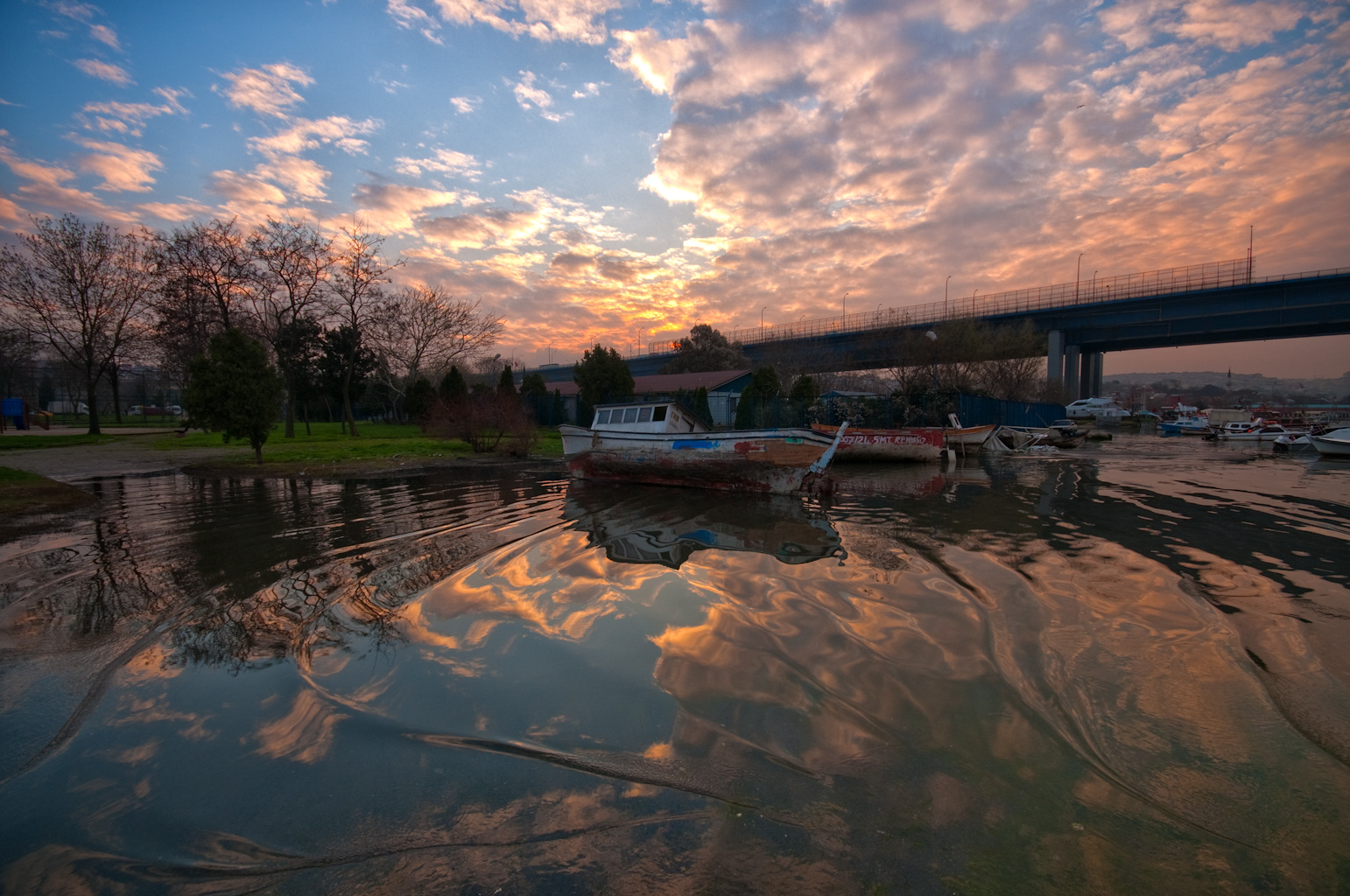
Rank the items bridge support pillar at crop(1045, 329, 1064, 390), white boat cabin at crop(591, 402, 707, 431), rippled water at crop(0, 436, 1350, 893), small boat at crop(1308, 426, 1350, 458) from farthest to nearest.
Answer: bridge support pillar at crop(1045, 329, 1064, 390)
small boat at crop(1308, 426, 1350, 458)
white boat cabin at crop(591, 402, 707, 431)
rippled water at crop(0, 436, 1350, 893)

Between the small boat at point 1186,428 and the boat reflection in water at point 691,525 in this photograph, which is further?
the small boat at point 1186,428

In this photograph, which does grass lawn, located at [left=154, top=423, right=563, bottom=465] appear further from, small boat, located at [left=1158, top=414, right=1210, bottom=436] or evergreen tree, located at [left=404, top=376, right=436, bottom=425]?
small boat, located at [left=1158, top=414, right=1210, bottom=436]

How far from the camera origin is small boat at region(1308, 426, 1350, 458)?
77.5 feet

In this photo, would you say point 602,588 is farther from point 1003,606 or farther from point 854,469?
point 854,469

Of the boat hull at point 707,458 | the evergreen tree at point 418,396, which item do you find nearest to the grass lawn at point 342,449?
the boat hull at point 707,458

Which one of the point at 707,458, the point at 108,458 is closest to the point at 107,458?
the point at 108,458

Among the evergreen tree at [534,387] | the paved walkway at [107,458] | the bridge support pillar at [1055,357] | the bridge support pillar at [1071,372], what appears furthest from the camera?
the bridge support pillar at [1071,372]

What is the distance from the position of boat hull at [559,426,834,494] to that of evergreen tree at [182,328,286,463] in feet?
31.3

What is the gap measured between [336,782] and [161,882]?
2.42 feet

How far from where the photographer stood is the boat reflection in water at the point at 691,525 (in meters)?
8.01

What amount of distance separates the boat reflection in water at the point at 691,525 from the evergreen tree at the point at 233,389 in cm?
1080

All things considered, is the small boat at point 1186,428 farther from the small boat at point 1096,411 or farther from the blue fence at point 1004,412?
the blue fence at point 1004,412

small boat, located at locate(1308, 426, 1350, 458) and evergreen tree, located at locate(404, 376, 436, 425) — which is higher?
evergreen tree, located at locate(404, 376, 436, 425)

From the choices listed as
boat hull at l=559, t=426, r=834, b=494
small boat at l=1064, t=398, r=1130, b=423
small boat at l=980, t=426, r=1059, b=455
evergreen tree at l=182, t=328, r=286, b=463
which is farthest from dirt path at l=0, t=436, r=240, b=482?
small boat at l=1064, t=398, r=1130, b=423
